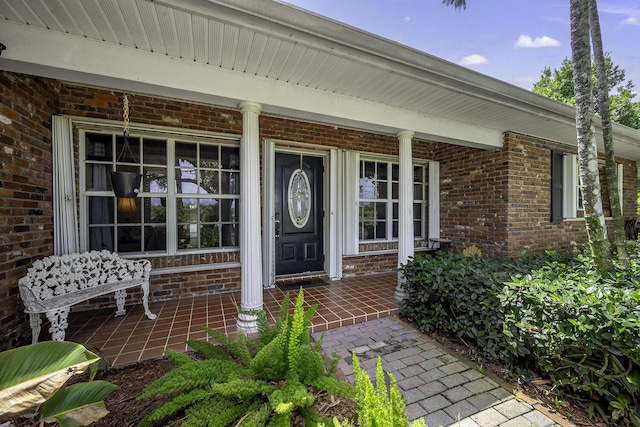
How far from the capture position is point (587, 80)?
7.26ft

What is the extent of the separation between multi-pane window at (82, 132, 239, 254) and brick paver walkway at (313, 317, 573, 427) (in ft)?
7.48

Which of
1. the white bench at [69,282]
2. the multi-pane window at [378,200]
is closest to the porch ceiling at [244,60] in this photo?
the multi-pane window at [378,200]

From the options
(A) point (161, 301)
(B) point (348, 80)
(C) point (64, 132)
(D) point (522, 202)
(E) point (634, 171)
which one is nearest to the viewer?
(B) point (348, 80)

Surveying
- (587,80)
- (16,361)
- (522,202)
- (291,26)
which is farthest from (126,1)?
(522,202)

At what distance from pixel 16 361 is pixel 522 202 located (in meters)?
5.69

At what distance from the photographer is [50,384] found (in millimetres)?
932

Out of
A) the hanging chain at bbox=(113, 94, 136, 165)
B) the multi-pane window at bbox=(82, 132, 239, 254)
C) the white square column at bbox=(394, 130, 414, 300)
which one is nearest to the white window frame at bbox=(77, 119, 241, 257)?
the multi-pane window at bbox=(82, 132, 239, 254)

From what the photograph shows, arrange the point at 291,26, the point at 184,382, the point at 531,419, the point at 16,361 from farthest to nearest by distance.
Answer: the point at 291,26 → the point at 531,419 → the point at 184,382 → the point at 16,361

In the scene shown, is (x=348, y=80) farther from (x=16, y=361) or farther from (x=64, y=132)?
(x=64, y=132)

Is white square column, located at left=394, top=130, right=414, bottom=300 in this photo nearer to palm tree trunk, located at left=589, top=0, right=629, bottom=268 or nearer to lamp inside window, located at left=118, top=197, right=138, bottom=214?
palm tree trunk, located at left=589, top=0, right=629, bottom=268

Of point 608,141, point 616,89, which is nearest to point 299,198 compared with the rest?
point 608,141

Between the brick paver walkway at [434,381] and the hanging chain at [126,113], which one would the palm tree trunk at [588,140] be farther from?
the hanging chain at [126,113]

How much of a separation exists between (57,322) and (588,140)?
4876 millimetres

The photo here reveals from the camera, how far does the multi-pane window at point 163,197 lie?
313 centimetres
